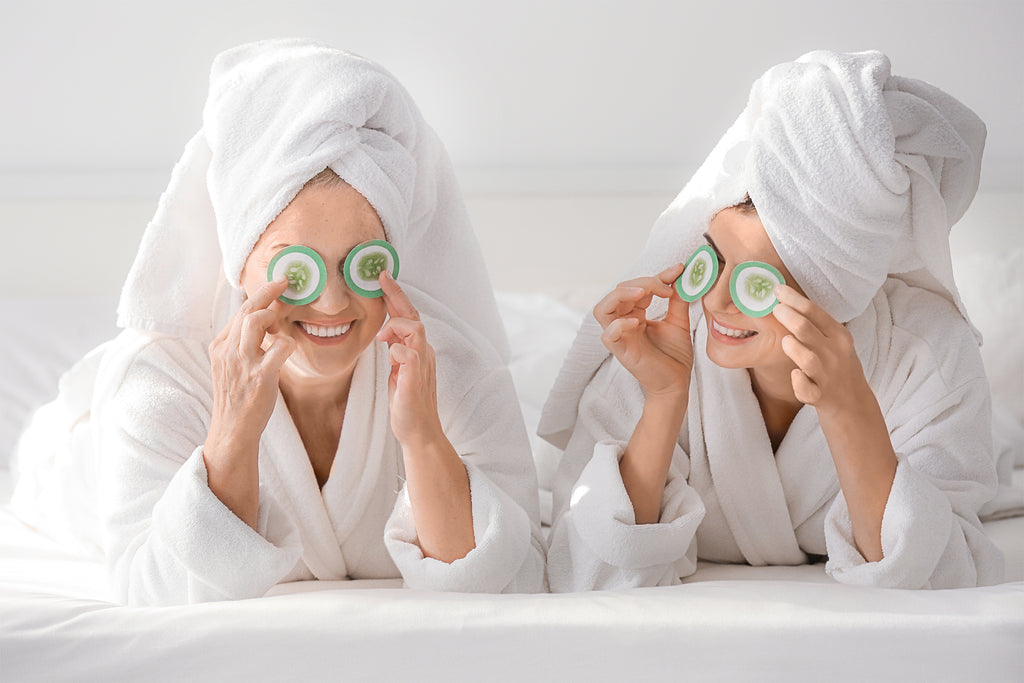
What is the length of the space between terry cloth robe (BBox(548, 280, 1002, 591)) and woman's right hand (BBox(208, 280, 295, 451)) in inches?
17.3

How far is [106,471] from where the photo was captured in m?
1.45

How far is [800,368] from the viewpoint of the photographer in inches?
53.0

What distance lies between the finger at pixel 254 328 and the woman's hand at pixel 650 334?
45cm

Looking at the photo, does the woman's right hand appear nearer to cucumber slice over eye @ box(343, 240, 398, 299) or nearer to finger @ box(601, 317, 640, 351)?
cucumber slice over eye @ box(343, 240, 398, 299)

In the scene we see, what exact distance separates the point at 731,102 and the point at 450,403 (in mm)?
1629

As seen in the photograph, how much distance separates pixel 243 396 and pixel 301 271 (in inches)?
6.5

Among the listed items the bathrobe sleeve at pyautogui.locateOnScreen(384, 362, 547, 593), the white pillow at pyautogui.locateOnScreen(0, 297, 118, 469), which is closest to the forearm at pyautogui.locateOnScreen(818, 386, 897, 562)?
the bathrobe sleeve at pyautogui.locateOnScreen(384, 362, 547, 593)

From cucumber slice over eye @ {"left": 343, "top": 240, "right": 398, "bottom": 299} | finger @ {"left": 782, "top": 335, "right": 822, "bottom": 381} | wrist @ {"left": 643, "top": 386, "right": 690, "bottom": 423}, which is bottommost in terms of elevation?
wrist @ {"left": 643, "top": 386, "right": 690, "bottom": 423}

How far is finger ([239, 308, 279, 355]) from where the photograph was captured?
1295 mm

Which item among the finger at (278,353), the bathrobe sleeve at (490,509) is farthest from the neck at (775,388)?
the finger at (278,353)

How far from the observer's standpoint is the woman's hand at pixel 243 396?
4.26ft

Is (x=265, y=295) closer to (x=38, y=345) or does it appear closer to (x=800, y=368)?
(x=800, y=368)

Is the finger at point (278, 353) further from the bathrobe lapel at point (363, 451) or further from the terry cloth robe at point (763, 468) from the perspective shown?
the terry cloth robe at point (763, 468)

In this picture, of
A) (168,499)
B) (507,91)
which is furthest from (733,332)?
(507,91)
